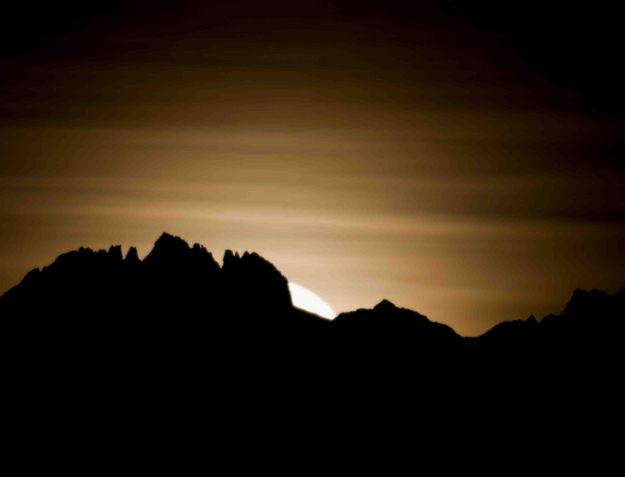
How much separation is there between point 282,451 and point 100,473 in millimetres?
39623

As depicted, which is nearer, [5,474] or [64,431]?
[5,474]

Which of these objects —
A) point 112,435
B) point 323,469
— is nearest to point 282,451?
point 323,469

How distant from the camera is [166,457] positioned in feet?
618

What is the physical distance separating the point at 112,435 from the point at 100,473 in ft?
54.7

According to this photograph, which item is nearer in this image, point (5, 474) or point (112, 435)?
point (5, 474)

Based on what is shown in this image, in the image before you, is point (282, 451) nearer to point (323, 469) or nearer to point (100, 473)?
point (323, 469)

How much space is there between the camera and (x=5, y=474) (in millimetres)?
172375

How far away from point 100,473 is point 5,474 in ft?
60.5

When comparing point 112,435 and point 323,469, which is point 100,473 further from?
point 323,469

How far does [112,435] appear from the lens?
196750 mm

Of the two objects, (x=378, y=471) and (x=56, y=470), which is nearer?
(x=56, y=470)

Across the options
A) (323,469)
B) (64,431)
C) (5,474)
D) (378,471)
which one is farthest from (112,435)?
(378,471)

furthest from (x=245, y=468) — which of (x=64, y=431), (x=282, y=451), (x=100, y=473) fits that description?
(x=64, y=431)

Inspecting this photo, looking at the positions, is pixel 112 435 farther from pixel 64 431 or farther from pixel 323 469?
pixel 323 469
